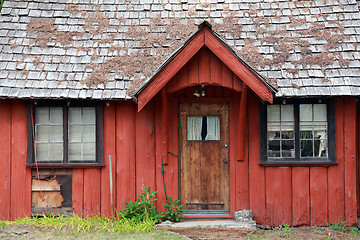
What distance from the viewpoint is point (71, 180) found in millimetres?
8188

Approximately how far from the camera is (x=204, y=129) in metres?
8.30

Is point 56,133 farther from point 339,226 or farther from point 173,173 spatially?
point 339,226

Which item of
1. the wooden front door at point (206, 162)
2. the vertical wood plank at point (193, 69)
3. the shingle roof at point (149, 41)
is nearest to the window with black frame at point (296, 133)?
the shingle roof at point (149, 41)

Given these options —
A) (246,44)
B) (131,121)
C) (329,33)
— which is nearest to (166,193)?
(131,121)

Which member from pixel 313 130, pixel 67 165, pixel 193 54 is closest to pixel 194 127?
pixel 193 54

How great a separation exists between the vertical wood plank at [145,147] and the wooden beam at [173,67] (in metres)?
1.04

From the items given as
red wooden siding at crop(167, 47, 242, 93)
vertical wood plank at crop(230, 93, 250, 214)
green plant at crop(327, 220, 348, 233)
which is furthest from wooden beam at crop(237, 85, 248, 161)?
green plant at crop(327, 220, 348, 233)

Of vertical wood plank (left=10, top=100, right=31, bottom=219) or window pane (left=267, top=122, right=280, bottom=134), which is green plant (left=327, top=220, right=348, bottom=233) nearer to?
window pane (left=267, top=122, right=280, bottom=134)

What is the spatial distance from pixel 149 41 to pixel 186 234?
13.5ft

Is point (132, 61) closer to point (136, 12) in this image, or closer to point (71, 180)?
point (136, 12)

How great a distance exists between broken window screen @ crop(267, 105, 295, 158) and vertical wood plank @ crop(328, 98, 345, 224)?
2.84ft

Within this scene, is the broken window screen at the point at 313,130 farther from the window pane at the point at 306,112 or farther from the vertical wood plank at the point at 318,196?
the vertical wood plank at the point at 318,196

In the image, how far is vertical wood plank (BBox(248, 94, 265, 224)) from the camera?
8.11 meters

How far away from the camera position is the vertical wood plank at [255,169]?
811cm
